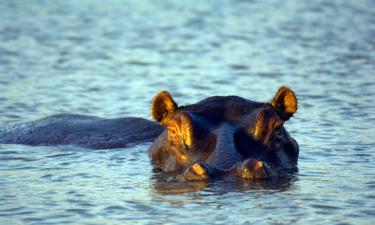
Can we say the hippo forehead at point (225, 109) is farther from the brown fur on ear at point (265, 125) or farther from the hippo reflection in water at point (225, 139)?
the brown fur on ear at point (265, 125)

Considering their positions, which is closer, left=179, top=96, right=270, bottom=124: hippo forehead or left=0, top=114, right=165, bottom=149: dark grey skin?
left=179, top=96, right=270, bottom=124: hippo forehead

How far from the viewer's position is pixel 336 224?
29.6ft

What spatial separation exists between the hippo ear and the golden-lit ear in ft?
3.62

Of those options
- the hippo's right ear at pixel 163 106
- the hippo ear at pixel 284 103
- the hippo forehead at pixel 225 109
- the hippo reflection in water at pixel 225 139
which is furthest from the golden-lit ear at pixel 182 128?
the hippo ear at pixel 284 103

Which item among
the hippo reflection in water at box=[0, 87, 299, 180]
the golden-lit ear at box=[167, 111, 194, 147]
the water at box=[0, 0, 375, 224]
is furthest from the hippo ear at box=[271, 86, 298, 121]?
the golden-lit ear at box=[167, 111, 194, 147]

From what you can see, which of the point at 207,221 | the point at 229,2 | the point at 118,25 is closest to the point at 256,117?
the point at 207,221

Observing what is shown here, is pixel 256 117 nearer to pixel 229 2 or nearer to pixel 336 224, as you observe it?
pixel 336 224

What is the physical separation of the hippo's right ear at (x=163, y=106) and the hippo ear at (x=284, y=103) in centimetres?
115

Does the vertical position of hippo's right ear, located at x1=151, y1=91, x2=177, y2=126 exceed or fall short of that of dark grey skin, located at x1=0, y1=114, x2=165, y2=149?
it exceeds it

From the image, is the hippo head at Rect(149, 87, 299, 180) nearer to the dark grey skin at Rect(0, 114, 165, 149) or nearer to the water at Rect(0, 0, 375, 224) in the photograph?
the water at Rect(0, 0, 375, 224)

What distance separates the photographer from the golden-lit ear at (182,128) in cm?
1085

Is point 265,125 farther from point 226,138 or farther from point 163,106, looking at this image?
point 163,106

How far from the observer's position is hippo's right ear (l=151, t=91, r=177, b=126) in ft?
37.8

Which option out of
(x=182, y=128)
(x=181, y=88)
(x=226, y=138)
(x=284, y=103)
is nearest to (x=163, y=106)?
(x=182, y=128)
